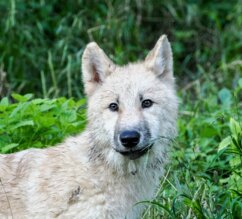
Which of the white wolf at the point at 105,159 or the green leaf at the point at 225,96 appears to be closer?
the white wolf at the point at 105,159

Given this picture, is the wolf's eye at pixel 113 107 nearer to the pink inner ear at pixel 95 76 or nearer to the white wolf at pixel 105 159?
the white wolf at pixel 105 159

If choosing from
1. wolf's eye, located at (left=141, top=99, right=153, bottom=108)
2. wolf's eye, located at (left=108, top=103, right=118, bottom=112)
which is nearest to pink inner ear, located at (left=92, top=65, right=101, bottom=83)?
wolf's eye, located at (left=108, top=103, right=118, bottom=112)

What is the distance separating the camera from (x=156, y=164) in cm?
646

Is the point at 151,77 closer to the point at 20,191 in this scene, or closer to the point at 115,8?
the point at 20,191

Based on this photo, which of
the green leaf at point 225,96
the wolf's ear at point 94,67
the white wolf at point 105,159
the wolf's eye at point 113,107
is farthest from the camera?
the green leaf at point 225,96

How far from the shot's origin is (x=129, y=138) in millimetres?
6012

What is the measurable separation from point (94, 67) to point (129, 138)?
3.05 ft

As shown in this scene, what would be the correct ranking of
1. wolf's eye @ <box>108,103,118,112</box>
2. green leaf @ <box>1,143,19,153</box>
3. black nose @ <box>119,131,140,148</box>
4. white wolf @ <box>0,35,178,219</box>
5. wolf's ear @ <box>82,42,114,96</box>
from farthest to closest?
green leaf @ <box>1,143,19,153</box> → wolf's ear @ <box>82,42,114,96</box> → wolf's eye @ <box>108,103,118,112</box> → white wolf @ <box>0,35,178,219</box> → black nose @ <box>119,131,140,148</box>

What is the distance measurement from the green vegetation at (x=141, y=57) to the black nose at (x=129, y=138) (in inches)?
19.3

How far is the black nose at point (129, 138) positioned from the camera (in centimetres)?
601

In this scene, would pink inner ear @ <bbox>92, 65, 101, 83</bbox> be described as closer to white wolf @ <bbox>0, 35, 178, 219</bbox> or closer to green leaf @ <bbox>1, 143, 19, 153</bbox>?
white wolf @ <bbox>0, 35, 178, 219</bbox>

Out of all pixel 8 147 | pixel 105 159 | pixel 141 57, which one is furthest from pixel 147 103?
pixel 141 57

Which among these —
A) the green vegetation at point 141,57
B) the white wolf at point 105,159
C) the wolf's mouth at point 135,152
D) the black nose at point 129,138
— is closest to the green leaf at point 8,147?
the green vegetation at point 141,57

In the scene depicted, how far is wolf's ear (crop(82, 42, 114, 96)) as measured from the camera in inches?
261
